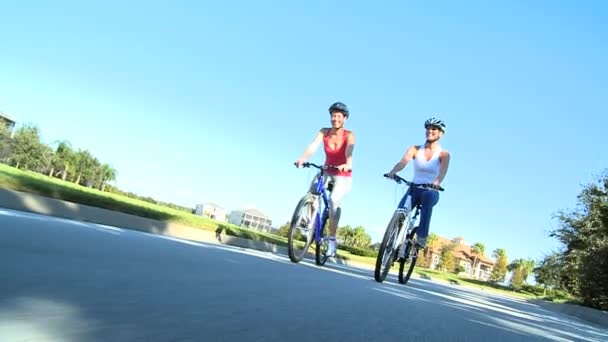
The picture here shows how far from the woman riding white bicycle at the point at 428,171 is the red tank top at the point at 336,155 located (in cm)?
70

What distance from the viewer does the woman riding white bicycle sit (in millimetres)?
7117

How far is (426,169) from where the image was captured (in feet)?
23.5

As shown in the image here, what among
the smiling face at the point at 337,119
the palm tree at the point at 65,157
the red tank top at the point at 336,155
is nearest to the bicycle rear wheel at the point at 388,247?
the red tank top at the point at 336,155

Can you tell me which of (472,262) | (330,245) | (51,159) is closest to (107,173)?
(51,159)

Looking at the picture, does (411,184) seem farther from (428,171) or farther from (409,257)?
(409,257)

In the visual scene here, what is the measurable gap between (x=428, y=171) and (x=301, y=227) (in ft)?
6.27

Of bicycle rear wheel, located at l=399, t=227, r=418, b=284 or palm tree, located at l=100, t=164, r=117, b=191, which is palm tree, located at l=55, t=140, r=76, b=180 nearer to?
palm tree, located at l=100, t=164, r=117, b=191

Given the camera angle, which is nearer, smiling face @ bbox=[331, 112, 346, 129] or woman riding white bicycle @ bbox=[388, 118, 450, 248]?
woman riding white bicycle @ bbox=[388, 118, 450, 248]

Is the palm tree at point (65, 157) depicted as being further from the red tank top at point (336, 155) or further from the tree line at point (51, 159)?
the red tank top at point (336, 155)

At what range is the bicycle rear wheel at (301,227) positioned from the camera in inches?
288

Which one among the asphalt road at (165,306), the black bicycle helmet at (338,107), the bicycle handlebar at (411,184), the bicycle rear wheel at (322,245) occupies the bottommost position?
the asphalt road at (165,306)

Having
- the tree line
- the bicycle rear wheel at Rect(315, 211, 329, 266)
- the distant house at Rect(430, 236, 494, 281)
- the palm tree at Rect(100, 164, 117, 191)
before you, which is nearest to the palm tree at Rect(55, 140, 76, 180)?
the tree line

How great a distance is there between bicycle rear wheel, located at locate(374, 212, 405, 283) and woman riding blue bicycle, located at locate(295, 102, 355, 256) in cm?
88

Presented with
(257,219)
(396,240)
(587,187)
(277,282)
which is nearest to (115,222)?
(396,240)
